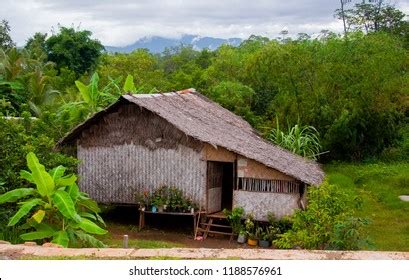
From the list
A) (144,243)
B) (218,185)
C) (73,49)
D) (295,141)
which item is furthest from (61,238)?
(73,49)

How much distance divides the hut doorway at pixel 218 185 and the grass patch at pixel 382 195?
3213mm

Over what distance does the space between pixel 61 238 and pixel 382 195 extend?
1087 centimetres

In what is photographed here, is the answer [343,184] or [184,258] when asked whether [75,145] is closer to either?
[343,184]

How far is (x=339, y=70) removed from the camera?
20.5 meters

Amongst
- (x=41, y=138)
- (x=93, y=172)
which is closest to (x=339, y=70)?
(x=93, y=172)

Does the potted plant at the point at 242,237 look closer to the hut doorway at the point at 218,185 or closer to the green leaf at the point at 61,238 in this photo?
the hut doorway at the point at 218,185

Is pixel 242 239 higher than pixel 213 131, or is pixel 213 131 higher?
pixel 213 131

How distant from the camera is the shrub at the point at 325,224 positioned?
309 inches

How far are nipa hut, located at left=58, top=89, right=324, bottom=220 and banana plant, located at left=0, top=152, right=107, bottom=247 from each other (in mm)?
3848

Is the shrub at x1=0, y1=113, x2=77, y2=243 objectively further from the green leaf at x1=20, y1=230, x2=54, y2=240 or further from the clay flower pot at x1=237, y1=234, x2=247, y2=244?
the clay flower pot at x1=237, y1=234, x2=247, y2=244

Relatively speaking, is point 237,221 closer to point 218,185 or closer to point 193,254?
point 218,185

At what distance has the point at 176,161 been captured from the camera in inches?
513

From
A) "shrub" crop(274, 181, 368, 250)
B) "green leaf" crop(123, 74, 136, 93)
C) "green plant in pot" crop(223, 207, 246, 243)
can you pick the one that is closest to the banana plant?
"shrub" crop(274, 181, 368, 250)

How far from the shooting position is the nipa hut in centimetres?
1249
